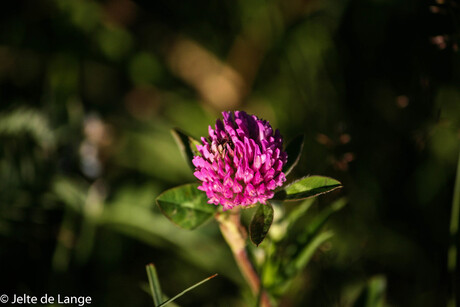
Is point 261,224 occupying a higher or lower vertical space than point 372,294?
higher

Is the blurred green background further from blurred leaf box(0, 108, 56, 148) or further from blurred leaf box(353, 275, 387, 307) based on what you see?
blurred leaf box(353, 275, 387, 307)

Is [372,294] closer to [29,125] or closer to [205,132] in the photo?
[205,132]

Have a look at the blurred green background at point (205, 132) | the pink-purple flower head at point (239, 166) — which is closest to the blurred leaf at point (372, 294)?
the blurred green background at point (205, 132)

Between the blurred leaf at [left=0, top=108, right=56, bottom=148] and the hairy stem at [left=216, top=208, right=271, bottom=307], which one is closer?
the hairy stem at [left=216, top=208, right=271, bottom=307]

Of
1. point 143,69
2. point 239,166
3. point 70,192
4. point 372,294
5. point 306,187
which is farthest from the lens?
point 143,69

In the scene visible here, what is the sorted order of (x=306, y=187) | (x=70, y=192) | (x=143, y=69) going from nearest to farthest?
(x=306, y=187) → (x=70, y=192) → (x=143, y=69)

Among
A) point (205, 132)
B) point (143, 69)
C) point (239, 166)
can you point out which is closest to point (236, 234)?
point (239, 166)

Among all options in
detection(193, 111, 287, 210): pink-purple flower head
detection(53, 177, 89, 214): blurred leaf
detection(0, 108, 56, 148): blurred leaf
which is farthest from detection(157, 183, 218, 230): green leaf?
detection(0, 108, 56, 148): blurred leaf

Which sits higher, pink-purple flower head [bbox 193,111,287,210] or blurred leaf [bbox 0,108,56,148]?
blurred leaf [bbox 0,108,56,148]
